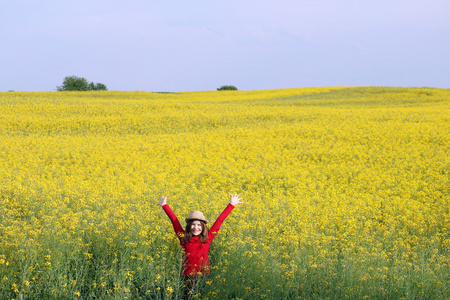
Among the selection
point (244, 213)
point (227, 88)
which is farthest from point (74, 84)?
point (244, 213)

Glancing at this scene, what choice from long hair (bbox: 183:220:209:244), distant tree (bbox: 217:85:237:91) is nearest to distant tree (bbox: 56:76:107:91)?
distant tree (bbox: 217:85:237:91)

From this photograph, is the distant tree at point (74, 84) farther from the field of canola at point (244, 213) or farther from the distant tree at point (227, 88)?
the field of canola at point (244, 213)

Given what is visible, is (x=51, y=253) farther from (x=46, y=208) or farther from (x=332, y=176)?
(x=332, y=176)

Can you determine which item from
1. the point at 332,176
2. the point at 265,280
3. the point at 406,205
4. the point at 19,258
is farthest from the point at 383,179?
the point at 19,258

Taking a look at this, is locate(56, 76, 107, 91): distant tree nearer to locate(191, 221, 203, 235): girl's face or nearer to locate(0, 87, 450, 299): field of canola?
locate(0, 87, 450, 299): field of canola

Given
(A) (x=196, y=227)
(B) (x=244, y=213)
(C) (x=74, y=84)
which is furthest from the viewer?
(C) (x=74, y=84)

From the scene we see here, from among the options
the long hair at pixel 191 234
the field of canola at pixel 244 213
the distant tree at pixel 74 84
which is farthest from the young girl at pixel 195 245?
the distant tree at pixel 74 84

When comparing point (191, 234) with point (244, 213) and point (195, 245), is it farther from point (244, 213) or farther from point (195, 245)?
point (244, 213)

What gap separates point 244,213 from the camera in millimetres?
6871

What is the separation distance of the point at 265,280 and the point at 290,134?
14.5 m

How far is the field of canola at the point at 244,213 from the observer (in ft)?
14.6

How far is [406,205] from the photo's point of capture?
27.0ft

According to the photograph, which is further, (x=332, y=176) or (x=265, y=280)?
(x=332, y=176)

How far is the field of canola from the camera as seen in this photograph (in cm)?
446
